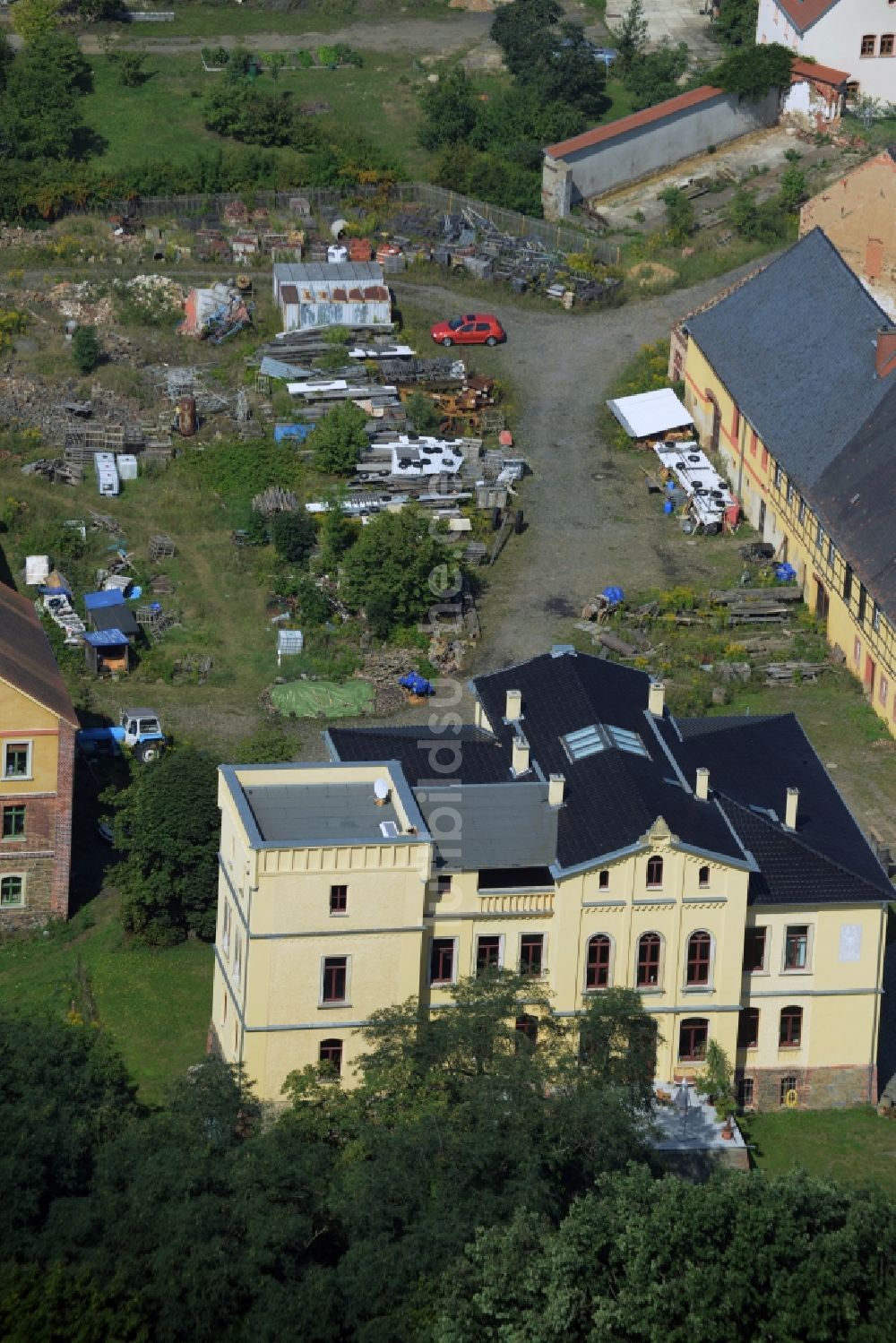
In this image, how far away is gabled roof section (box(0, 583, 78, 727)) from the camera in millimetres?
86938

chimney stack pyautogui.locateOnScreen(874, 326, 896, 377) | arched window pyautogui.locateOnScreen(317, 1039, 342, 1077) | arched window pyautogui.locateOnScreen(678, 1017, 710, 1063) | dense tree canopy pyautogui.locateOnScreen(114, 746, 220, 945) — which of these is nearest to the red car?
chimney stack pyautogui.locateOnScreen(874, 326, 896, 377)

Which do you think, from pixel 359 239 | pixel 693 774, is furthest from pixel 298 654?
pixel 359 239

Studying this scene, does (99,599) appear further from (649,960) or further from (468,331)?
(649,960)

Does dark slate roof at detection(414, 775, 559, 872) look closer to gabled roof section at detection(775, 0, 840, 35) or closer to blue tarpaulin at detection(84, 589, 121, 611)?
blue tarpaulin at detection(84, 589, 121, 611)

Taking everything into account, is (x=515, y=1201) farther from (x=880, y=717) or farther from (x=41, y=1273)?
(x=880, y=717)

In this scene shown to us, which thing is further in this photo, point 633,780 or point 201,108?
point 201,108

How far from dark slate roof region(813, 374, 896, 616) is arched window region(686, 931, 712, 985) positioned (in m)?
22.6

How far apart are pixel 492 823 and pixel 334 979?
609cm

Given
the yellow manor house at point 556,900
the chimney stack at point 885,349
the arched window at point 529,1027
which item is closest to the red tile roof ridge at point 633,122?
the chimney stack at point 885,349

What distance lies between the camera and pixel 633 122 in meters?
132

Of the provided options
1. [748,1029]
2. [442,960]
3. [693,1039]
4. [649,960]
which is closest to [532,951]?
[442,960]

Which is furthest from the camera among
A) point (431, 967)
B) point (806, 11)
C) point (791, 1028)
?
point (806, 11)

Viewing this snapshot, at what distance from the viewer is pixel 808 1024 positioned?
7906 cm

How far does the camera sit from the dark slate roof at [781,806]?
78.5 metres
